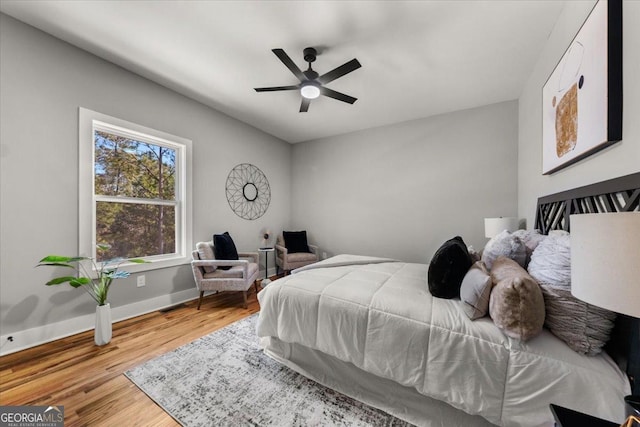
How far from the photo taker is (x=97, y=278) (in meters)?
2.41

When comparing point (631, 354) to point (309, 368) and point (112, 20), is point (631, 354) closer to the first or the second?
point (309, 368)

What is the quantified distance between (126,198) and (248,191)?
1754mm

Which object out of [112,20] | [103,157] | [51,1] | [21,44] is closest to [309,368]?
[103,157]

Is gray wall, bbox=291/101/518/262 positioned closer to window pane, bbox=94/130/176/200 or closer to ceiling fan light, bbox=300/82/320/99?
ceiling fan light, bbox=300/82/320/99

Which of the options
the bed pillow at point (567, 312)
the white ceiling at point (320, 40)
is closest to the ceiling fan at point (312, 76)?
the white ceiling at point (320, 40)

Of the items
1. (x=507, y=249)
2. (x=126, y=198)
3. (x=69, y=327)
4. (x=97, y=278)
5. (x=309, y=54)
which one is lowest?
(x=69, y=327)

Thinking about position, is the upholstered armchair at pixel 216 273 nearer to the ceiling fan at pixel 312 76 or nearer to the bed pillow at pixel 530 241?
the ceiling fan at pixel 312 76

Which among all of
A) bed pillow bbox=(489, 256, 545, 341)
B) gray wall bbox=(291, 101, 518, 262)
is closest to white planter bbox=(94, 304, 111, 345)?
bed pillow bbox=(489, 256, 545, 341)

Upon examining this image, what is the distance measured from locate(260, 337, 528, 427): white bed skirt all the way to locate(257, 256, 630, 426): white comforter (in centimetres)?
13

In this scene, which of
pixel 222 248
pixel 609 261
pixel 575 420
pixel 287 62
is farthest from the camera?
pixel 222 248

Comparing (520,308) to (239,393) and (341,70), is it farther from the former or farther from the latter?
(341,70)

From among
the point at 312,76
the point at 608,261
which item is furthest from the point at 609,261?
the point at 312,76

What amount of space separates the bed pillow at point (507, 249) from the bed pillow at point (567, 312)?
0.43 meters

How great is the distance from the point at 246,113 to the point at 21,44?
2199 mm
